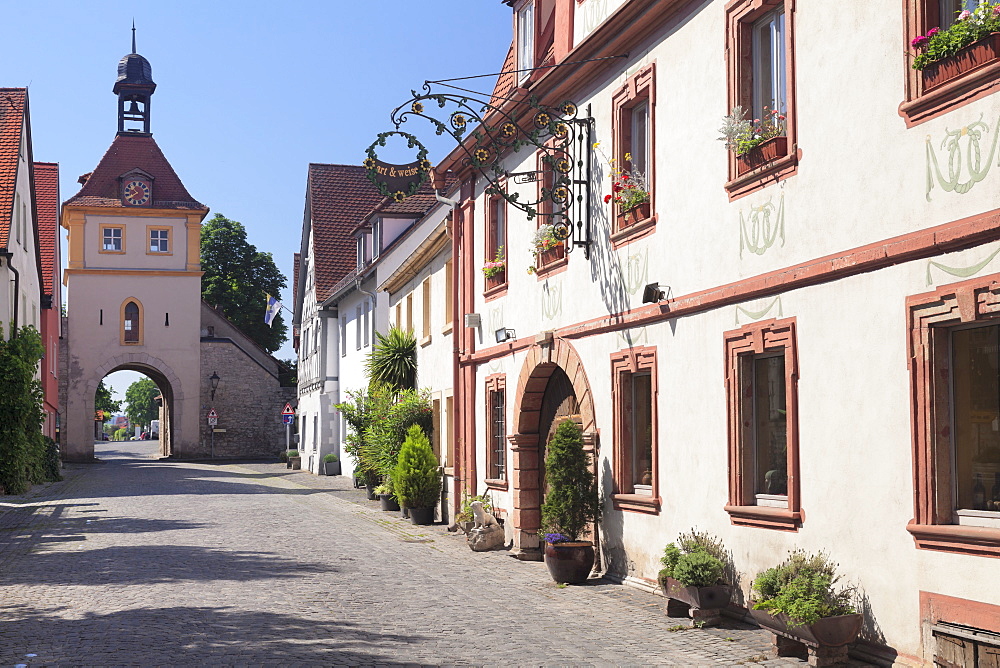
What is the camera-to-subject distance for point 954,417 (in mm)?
7664

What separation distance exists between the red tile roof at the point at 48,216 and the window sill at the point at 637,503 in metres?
34.6

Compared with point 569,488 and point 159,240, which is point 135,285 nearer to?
point 159,240

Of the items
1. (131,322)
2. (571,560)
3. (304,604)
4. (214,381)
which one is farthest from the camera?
(131,322)

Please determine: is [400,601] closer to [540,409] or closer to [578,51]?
[540,409]

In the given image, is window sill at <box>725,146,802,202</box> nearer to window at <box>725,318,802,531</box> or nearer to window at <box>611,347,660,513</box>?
window at <box>725,318,802,531</box>

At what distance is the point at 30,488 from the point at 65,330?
27.9 metres

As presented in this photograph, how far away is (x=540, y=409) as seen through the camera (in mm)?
16391

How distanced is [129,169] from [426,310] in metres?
38.9

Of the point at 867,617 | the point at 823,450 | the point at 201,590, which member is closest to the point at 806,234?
the point at 823,450

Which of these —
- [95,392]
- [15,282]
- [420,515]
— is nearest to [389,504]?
[420,515]

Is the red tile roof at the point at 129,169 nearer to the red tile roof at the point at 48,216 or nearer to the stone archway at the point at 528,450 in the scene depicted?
the red tile roof at the point at 48,216

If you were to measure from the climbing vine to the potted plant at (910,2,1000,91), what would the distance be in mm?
21613

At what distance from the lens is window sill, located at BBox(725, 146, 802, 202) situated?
30.9 ft

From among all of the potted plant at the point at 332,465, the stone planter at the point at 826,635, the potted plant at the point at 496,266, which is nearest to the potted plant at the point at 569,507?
the potted plant at the point at 496,266
